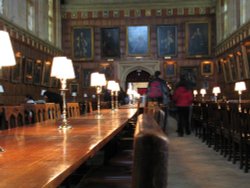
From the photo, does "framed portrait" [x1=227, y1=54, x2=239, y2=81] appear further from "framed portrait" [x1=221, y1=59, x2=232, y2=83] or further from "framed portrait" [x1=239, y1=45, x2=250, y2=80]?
"framed portrait" [x1=239, y1=45, x2=250, y2=80]

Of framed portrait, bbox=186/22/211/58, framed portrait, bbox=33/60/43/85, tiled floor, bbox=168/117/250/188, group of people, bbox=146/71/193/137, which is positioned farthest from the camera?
framed portrait, bbox=186/22/211/58

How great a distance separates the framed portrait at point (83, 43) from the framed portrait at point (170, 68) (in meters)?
4.67

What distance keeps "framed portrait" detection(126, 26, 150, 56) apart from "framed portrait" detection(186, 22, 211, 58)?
252 cm

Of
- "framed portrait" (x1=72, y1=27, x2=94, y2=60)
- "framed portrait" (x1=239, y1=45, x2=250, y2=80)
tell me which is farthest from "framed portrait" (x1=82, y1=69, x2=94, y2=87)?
"framed portrait" (x1=239, y1=45, x2=250, y2=80)

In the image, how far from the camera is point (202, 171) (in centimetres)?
622

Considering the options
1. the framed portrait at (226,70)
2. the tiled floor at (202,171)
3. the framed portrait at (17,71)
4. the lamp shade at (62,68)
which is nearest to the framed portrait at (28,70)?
the framed portrait at (17,71)

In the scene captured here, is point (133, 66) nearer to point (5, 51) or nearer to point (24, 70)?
point (24, 70)

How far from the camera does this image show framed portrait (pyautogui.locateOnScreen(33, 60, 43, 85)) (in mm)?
18875

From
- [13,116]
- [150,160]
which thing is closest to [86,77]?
[13,116]

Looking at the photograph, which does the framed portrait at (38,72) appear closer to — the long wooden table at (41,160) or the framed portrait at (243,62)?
the framed portrait at (243,62)

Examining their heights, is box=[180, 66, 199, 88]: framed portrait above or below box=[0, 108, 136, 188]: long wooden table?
above

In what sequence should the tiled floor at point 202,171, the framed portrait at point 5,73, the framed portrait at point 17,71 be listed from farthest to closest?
the framed portrait at point 17,71 → the framed portrait at point 5,73 → the tiled floor at point 202,171

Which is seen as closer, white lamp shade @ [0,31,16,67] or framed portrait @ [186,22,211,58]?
white lamp shade @ [0,31,16,67]

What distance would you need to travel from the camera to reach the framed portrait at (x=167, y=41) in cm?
2517
